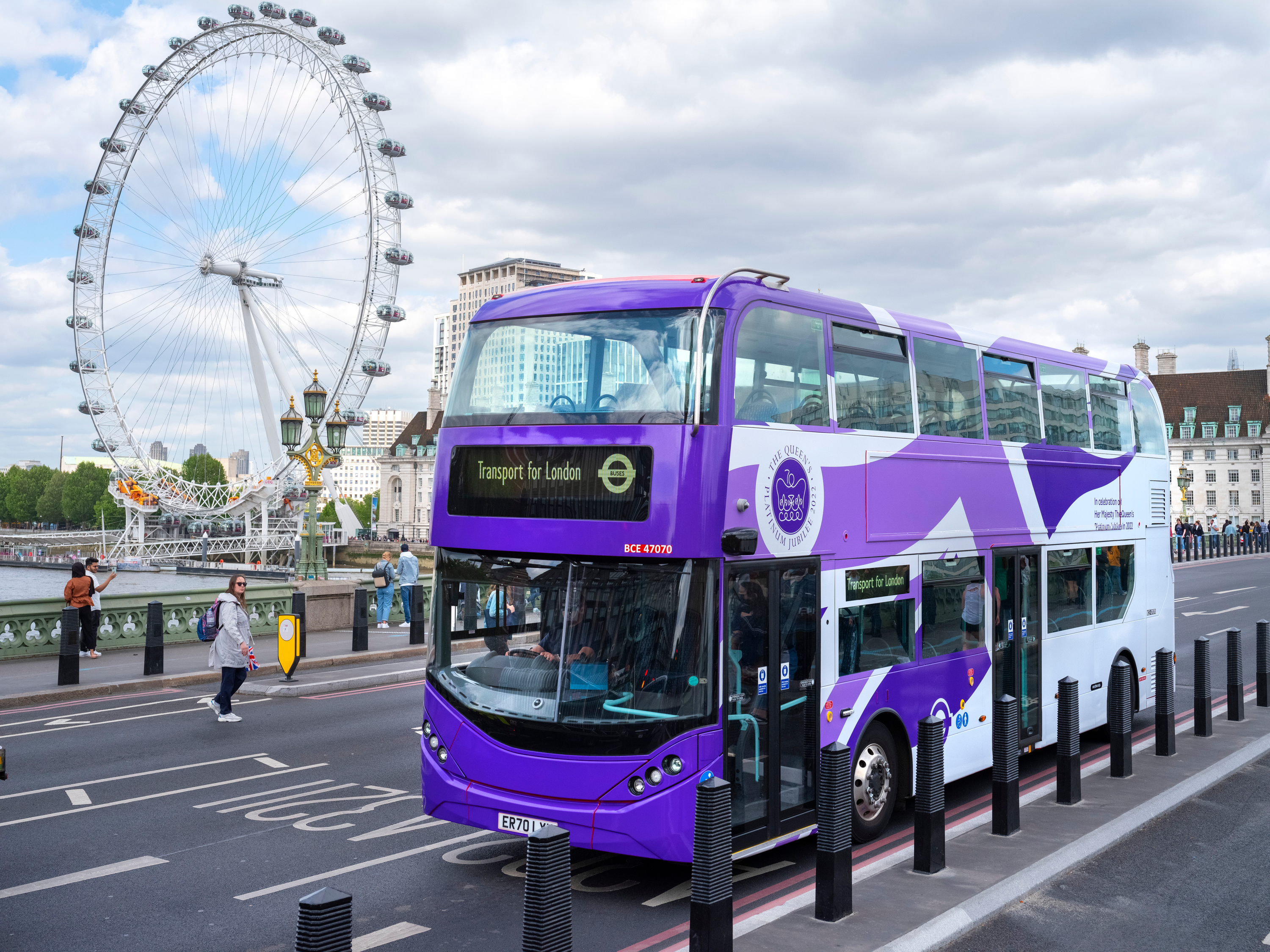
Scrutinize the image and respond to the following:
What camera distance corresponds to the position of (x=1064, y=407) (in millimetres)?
11133

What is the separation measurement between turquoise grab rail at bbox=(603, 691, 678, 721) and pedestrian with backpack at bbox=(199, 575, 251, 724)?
24.8ft

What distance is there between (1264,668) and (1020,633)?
590cm

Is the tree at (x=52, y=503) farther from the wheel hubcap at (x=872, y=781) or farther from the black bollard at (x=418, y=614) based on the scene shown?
the wheel hubcap at (x=872, y=781)

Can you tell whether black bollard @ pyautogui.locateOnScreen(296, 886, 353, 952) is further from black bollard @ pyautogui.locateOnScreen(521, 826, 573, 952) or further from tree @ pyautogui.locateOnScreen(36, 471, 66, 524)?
tree @ pyautogui.locateOnScreen(36, 471, 66, 524)

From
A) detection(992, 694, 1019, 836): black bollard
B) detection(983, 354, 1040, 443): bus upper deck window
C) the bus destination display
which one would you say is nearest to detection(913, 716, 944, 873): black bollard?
detection(992, 694, 1019, 836): black bollard

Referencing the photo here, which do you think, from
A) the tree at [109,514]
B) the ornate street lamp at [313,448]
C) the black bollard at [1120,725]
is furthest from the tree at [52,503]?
the black bollard at [1120,725]

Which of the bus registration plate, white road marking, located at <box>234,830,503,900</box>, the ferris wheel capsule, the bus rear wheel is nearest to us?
the bus registration plate

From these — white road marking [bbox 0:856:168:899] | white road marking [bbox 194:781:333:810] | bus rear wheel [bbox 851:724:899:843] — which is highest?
bus rear wheel [bbox 851:724:899:843]

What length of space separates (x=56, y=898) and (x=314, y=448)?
21.8 m

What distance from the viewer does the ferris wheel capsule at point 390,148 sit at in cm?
4394

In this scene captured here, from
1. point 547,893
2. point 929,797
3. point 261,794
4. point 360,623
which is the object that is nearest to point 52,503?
point 360,623

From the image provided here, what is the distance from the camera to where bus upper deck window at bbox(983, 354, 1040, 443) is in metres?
9.88

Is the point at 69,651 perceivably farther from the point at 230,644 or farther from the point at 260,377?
the point at 260,377

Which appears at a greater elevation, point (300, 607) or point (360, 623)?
point (300, 607)
